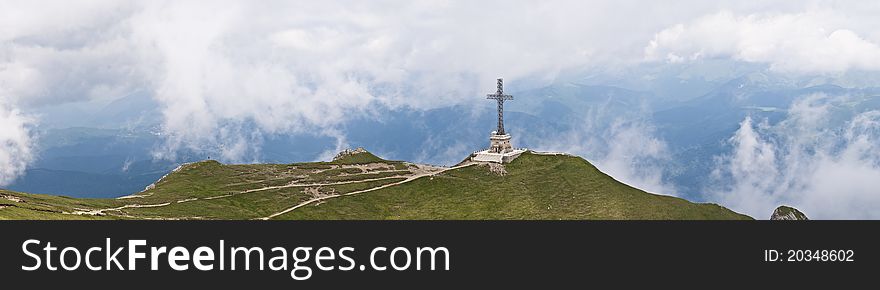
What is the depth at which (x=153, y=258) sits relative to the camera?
3312 centimetres

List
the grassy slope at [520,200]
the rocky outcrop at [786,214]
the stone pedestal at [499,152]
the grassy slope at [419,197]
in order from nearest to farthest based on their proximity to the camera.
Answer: the grassy slope at [419,197] < the grassy slope at [520,200] < the rocky outcrop at [786,214] < the stone pedestal at [499,152]

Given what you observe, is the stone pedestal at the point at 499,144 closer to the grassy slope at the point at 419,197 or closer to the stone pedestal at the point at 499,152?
the stone pedestal at the point at 499,152

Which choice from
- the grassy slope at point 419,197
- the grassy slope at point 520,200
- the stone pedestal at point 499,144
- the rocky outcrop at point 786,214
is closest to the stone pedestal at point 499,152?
the stone pedestal at point 499,144

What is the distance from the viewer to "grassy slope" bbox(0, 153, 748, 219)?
364 feet

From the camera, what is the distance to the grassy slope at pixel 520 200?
115 m

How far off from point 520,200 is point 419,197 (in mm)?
21767

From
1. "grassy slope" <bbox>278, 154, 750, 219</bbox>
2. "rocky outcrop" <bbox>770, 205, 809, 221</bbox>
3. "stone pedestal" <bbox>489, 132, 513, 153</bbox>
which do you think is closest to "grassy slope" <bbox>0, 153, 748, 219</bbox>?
"grassy slope" <bbox>278, 154, 750, 219</bbox>

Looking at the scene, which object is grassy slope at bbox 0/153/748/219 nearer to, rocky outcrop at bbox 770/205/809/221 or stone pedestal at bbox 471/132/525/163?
stone pedestal at bbox 471/132/525/163

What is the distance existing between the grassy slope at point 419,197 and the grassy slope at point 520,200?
20 centimetres

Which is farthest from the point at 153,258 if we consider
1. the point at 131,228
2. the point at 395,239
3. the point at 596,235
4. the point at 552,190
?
the point at 552,190

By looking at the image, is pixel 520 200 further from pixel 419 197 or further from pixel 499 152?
pixel 499 152

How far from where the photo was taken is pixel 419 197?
5202 inches

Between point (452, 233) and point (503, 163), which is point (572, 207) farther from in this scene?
point (452, 233)

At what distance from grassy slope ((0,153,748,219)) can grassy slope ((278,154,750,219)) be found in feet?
0.64
